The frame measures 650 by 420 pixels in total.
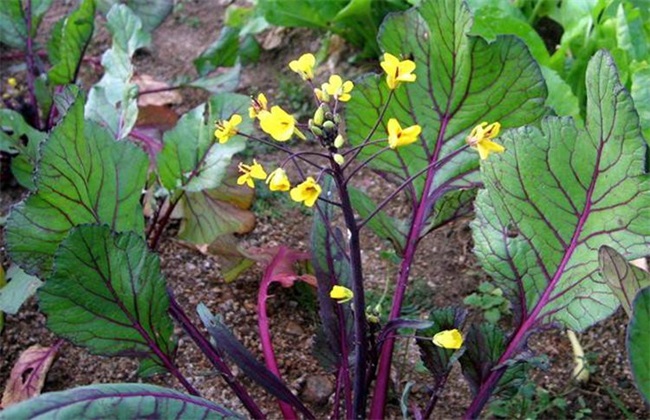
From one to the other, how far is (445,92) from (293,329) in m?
0.58

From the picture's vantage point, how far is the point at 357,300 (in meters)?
1.14

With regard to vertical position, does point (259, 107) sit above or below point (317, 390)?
above

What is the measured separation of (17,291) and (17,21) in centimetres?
99

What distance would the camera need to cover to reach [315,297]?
174 cm

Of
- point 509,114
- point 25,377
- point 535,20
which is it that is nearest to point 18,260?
point 25,377

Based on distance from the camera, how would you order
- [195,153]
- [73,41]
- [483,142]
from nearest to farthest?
[483,142]
[195,153]
[73,41]

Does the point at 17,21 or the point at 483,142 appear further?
the point at 17,21

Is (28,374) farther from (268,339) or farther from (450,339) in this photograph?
(450,339)

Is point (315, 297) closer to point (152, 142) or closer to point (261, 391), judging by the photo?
point (261, 391)

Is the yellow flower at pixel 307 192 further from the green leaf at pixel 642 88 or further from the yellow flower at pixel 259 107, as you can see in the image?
the green leaf at pixel 642 88

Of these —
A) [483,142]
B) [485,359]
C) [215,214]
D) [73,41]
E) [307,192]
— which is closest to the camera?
[307,192]

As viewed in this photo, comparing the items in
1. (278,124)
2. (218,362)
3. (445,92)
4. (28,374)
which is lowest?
(28,374)

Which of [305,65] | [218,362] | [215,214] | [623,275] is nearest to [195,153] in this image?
[215,214]

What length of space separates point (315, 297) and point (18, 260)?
66 centimetres
